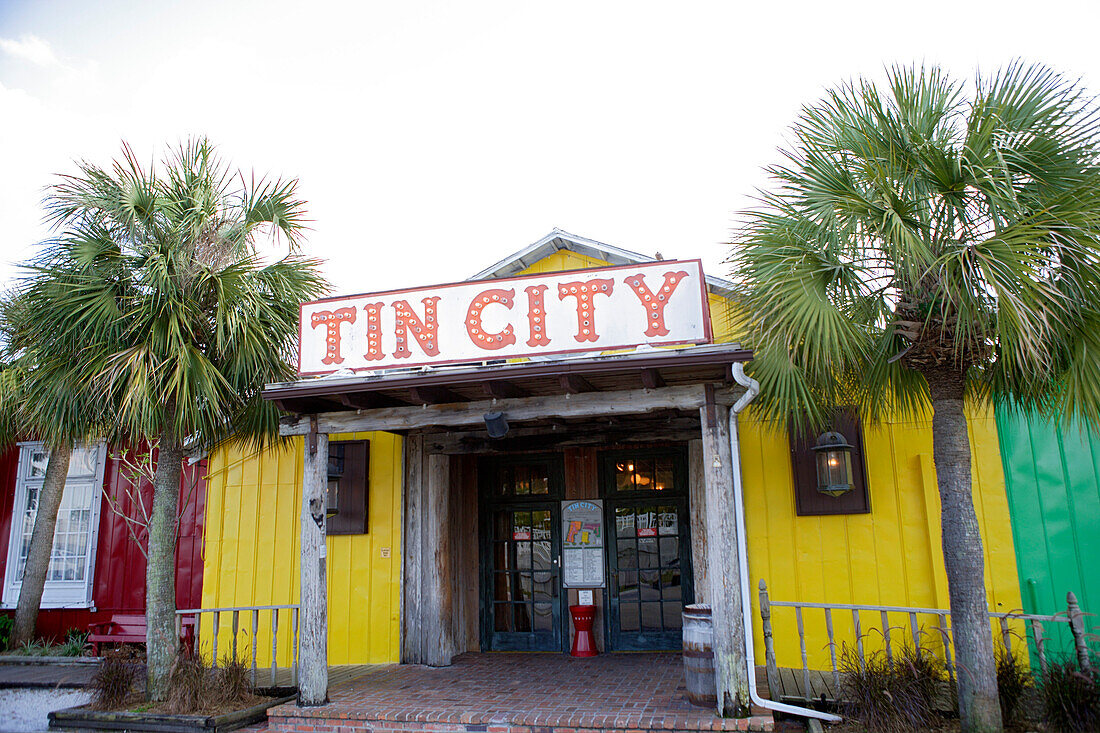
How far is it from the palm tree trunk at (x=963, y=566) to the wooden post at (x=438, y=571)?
17.9 ft

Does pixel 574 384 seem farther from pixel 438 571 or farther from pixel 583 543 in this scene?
pixel 438 571

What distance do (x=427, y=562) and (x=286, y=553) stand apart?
2017mm

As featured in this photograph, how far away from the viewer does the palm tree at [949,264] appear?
517 centimetres

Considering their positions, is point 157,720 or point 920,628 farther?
point 157,720

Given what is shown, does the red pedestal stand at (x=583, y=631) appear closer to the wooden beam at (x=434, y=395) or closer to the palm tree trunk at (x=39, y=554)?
the wooden beam at (x=434, y=395)

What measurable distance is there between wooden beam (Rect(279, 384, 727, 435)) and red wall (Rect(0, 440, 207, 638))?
418cm

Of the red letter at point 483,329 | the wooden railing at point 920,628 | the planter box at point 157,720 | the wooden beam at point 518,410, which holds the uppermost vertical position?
the red letter at point 483,329

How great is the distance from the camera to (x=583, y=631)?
890cm

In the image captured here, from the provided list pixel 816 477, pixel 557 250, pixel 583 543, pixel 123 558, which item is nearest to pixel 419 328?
pixel 557 250

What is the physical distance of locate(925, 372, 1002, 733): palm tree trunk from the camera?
17.1ft

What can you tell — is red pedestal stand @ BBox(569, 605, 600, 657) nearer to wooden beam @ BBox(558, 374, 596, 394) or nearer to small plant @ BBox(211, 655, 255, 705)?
wooden beam @ BBox(558, 374, 596, 394)

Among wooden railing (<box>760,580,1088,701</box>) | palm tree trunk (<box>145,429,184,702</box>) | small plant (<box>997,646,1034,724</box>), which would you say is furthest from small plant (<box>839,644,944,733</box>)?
palm tree trunk (<box>145,429,184,702</box>)

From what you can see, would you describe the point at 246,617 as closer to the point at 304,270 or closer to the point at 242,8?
the point at 304,270

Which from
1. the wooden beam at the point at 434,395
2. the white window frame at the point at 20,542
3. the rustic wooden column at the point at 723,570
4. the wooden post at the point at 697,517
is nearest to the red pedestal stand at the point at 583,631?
the wooden post at the point at 697,517
